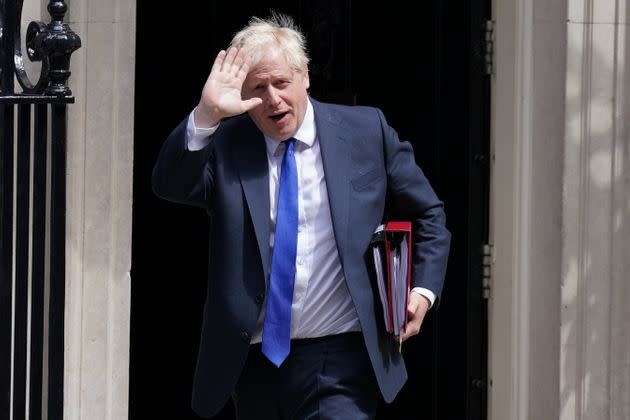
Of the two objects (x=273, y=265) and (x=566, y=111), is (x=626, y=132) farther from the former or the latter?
(x=273, y=265)

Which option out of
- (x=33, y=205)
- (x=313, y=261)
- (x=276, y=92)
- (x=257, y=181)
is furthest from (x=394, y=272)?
(x=33, y=205)

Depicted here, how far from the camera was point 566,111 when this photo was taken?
6.32m

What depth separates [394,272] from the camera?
4668mm

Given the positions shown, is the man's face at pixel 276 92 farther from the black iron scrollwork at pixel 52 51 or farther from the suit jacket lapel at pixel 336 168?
the black iron scrollwork at pixel 52 51

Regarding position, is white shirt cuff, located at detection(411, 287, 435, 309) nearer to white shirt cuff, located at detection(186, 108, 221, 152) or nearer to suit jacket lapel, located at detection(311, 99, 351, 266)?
suit jacket lapel, located at detection(311, 99, 351, 266)

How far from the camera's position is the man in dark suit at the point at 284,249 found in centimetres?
464

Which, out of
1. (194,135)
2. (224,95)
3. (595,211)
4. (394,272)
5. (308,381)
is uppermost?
(224,95)

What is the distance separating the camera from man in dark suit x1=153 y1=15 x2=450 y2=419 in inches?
183

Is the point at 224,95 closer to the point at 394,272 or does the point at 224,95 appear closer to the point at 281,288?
the point at 281,288

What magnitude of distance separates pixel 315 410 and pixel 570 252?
2.05m

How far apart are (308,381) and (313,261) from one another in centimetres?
38

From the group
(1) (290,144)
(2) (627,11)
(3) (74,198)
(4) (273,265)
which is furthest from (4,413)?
(2) (627,11)

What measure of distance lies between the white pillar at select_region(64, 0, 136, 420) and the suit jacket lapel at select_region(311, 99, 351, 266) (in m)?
1.34

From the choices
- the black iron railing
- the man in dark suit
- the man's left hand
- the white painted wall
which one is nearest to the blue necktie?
the man in dark suit
